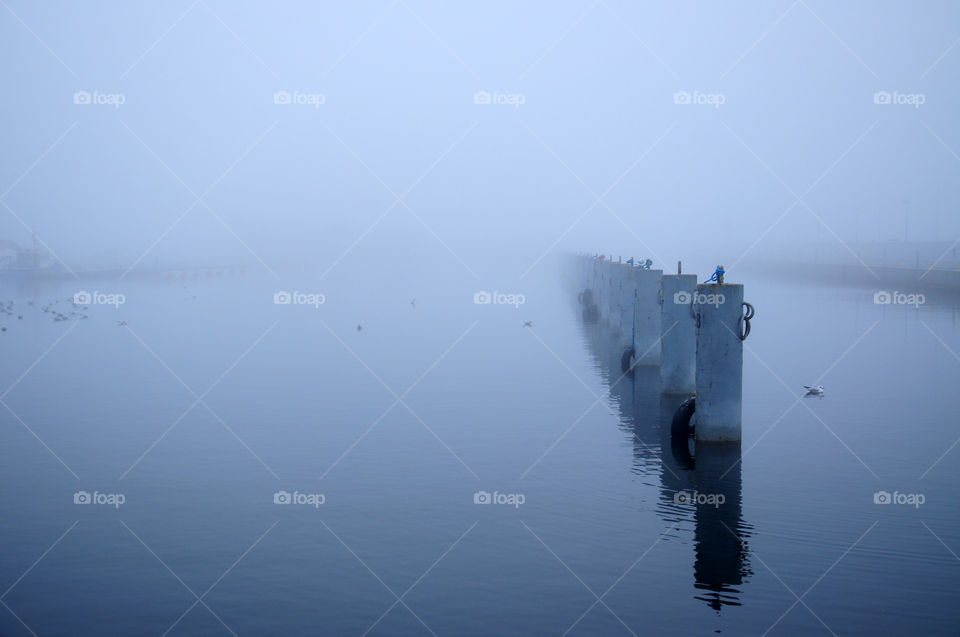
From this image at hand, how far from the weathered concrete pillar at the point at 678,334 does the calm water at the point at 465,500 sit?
114 cm

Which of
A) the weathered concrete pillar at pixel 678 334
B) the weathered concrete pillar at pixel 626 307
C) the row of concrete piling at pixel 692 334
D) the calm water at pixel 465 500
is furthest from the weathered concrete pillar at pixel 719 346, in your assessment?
the weathered concrete pillar at pixel 626 307

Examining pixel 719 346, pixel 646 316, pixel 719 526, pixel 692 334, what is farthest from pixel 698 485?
pixel 646 316

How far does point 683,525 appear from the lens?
1888 cm

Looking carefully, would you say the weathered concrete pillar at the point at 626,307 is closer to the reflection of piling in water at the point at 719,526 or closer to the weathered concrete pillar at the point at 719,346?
the weathered concrete pillar at the point at 719,346

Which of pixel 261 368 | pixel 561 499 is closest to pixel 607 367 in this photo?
pixel 261 368

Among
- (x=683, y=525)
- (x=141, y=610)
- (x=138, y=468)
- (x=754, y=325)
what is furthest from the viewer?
(x=754, y=325)

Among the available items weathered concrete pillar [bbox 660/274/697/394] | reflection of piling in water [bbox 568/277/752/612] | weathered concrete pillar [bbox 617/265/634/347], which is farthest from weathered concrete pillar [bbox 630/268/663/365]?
weathered concrete pillar [bbox 660/274/697/394]

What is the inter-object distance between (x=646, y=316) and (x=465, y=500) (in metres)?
18.9

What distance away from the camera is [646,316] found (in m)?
37.7

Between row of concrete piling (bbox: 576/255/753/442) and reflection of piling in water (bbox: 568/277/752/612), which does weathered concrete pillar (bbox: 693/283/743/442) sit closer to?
row of concrete piling (bbox: 576/255/753/442)

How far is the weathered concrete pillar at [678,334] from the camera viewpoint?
30.5 m

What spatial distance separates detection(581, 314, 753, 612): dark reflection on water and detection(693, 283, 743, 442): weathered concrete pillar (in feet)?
4.36

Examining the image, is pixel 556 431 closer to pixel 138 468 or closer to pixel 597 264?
pixel 138 468

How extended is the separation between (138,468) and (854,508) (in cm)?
1800
